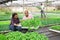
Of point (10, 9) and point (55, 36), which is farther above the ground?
point (10, 9)

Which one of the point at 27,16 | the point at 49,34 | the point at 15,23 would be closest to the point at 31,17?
the point at 27,16

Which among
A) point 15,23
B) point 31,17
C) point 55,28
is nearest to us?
point 15,23

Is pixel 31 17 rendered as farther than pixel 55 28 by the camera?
No

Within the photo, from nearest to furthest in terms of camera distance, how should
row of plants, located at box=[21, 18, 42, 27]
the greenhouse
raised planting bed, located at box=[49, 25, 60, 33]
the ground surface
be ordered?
row of plants, located at box=[21, 18, 42, 27] → the greenhouse → the ground surface → raised planting bed, located at box=[49, 25, 60, 33]

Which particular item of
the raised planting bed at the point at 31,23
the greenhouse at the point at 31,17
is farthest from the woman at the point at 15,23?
the raised planting bed at the point at 31,23

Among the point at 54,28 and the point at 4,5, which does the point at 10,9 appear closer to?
the point at 4,5

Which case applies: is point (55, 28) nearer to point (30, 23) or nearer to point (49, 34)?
point (49, 34)

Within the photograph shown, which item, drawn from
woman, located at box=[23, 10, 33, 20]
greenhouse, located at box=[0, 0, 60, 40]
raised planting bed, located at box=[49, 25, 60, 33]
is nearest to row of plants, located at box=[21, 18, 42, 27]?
greenhouse, located at box=[0, 0, 60, 40]

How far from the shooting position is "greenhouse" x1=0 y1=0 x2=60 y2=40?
14.6 feet

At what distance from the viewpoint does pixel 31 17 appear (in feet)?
15.3

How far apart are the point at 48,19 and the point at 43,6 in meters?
0.31

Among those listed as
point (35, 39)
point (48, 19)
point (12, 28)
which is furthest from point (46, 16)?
point (35, 39)

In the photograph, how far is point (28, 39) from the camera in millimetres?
3158

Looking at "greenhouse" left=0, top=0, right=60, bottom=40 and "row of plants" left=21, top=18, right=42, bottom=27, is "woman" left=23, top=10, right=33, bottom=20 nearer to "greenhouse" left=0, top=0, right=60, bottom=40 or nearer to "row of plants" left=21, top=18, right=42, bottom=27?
"greenhouse" left=0, top=0, right=60, bottom=40
